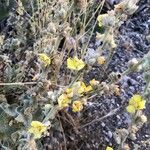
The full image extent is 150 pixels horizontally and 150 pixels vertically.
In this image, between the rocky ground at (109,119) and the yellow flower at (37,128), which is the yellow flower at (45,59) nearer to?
the yellow flower at (37,128)

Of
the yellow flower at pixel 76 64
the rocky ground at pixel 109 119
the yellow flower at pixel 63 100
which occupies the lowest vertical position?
the rocky ground at pixel 109 119

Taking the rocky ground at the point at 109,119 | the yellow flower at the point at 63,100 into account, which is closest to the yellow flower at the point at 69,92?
the yellow flower at the point at 63,100

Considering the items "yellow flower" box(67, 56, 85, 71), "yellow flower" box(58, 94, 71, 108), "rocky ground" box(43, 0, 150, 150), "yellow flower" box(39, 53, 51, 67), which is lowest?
"rocky ground" box(43, 0, 150, 150)

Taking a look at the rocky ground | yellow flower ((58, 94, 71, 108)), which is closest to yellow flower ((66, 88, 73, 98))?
yellow flower ((58, 94, 71, 108))

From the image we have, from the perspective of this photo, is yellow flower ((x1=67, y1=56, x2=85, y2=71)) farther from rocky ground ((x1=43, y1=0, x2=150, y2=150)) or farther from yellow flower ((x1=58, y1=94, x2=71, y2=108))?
rocky ground ((x1=43, y1=0, x2=150, y2=150))

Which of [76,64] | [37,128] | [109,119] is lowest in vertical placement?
[109,119]

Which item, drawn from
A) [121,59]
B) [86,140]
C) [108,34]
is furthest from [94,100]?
[108,34]

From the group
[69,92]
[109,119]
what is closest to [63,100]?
[69,92]

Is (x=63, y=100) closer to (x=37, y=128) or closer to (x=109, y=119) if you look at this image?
(x=37, y=128)
